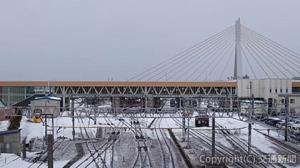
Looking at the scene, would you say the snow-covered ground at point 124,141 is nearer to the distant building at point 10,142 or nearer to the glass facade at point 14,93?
the distant building at point 10,142

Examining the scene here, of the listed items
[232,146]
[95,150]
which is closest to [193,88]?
[232,146]

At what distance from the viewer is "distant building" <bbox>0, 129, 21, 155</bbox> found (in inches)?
506

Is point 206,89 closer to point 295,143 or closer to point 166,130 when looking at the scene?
point 166,130

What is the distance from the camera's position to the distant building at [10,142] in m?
12.9

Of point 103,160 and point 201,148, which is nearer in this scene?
point 103,160

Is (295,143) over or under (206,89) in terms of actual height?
under

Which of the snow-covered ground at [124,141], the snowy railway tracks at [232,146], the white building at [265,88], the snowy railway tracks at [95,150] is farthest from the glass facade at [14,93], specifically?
the snowy railway tracks at [232,146]

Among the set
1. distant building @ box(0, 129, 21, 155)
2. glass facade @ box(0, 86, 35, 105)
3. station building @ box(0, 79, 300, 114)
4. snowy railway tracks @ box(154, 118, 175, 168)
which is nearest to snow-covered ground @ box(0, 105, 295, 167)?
snowy railway tracks @ box(154, 118, 175, 168)

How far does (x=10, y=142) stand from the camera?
42.7 feet

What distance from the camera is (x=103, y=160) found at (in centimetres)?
1139

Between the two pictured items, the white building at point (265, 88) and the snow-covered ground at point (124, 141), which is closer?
the snow-covered ground at point (124, 141)

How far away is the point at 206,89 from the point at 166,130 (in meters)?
8.10

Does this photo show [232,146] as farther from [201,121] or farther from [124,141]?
[201,121]

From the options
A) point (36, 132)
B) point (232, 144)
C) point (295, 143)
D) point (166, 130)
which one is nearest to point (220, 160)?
point (232, 144)
